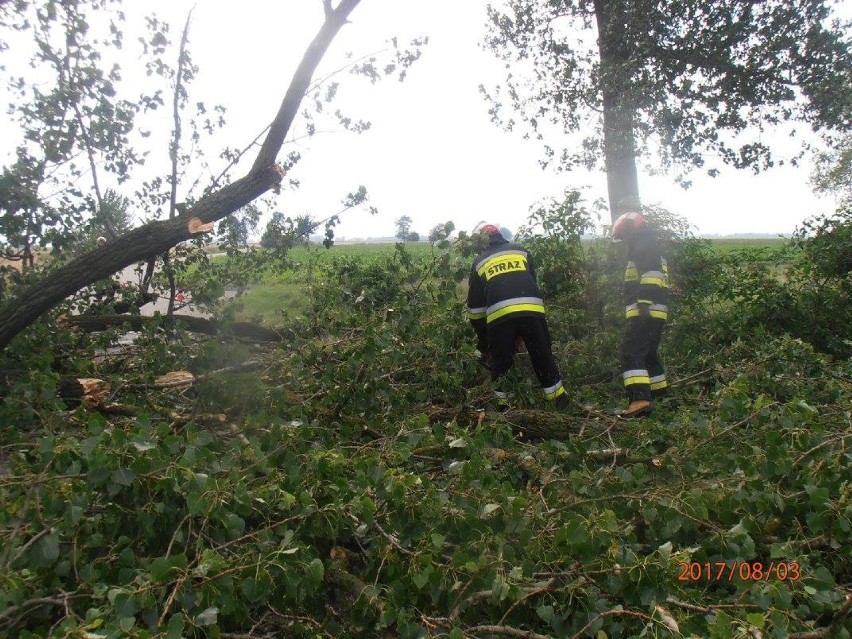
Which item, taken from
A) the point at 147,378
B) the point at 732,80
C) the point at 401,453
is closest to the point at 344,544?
the point at 401,453

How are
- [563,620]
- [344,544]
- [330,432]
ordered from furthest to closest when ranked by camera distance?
[330,432] < [344,544] < [563,620]

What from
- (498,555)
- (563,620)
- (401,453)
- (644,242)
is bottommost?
(563,620)

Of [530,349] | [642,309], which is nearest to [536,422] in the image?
[530,349]

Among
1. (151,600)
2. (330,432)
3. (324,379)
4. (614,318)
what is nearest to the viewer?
(151,600)

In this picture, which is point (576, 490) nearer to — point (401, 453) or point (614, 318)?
point (401, 453)

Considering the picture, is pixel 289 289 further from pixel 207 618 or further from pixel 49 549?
pixel 207 618

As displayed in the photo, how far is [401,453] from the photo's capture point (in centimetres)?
221

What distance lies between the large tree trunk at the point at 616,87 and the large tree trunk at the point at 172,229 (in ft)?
20.6

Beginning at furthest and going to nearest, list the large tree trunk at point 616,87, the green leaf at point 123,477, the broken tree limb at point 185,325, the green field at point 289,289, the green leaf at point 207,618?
the large tree trunk at point 616,87
the green field at point 289,289
the broken tree limb at point 185,325
the green leaf at point 123,477
the green leaf at point 207,618

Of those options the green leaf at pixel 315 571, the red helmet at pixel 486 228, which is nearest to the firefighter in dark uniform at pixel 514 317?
the red helmet at pixel 486 228

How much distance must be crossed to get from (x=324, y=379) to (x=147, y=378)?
1.09 meters

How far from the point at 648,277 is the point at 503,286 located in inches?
48.4

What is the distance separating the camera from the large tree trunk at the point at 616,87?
31.9 ft
